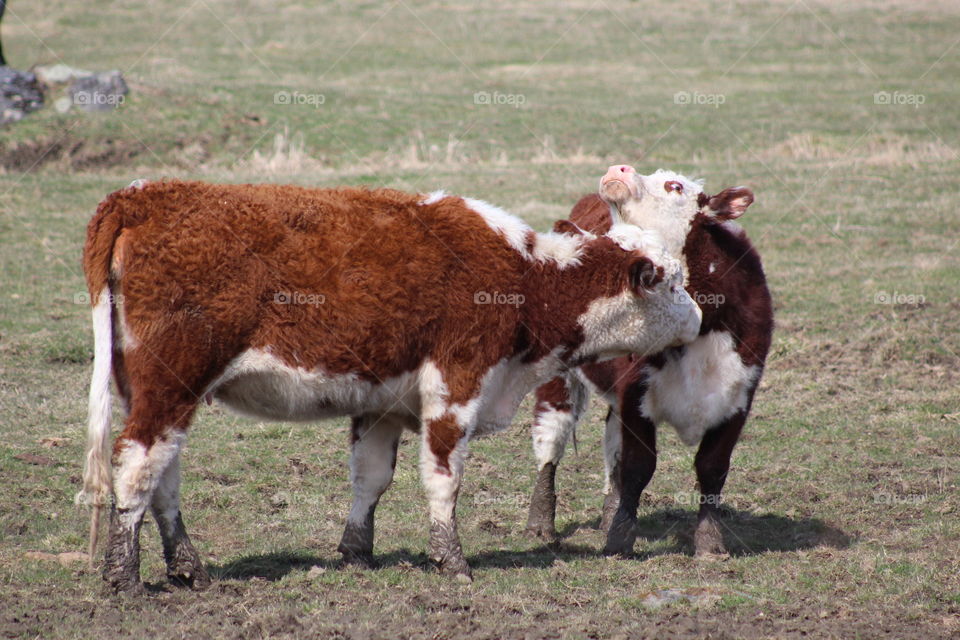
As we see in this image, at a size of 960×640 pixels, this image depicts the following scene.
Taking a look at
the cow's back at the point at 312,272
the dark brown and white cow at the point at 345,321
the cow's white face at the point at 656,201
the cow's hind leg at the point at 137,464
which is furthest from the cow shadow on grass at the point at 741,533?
the cow's hind leg at the point at 137,464

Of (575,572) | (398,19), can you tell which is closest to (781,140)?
(575,572)

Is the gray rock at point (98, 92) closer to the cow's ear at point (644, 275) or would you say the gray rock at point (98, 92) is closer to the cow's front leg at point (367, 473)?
the cow's front leg at point (367, 473)

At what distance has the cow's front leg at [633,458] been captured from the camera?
23.4 feet

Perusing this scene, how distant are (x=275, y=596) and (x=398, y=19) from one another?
39624 millimetres

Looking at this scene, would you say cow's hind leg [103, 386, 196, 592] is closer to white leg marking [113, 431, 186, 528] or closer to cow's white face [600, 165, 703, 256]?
white leg marking [113, 431, 186, 528]

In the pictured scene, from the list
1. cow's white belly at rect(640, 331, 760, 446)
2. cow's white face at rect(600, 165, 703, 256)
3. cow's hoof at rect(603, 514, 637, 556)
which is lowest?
cow's hoof at rect(603, 514, 637, 556)

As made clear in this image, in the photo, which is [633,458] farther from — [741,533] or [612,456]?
[741,533]

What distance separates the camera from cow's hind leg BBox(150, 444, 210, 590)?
5.94 m

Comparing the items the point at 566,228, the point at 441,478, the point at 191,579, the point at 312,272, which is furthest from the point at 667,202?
the point at 191,579

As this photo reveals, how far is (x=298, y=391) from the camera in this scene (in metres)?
5.93

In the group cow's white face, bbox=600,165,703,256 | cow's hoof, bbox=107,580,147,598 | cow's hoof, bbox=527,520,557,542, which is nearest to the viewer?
cow's hoof, bbox=107,580,147,598

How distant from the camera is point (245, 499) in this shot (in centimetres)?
777

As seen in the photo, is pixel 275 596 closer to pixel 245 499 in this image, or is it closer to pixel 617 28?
pixel 245 499

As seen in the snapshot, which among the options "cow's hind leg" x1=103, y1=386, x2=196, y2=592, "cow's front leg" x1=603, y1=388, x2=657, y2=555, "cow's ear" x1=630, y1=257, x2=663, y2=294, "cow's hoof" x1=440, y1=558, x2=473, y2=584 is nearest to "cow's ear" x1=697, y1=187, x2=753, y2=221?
"cow's ear" x1=630, y1=257, x2=663, y2=294
